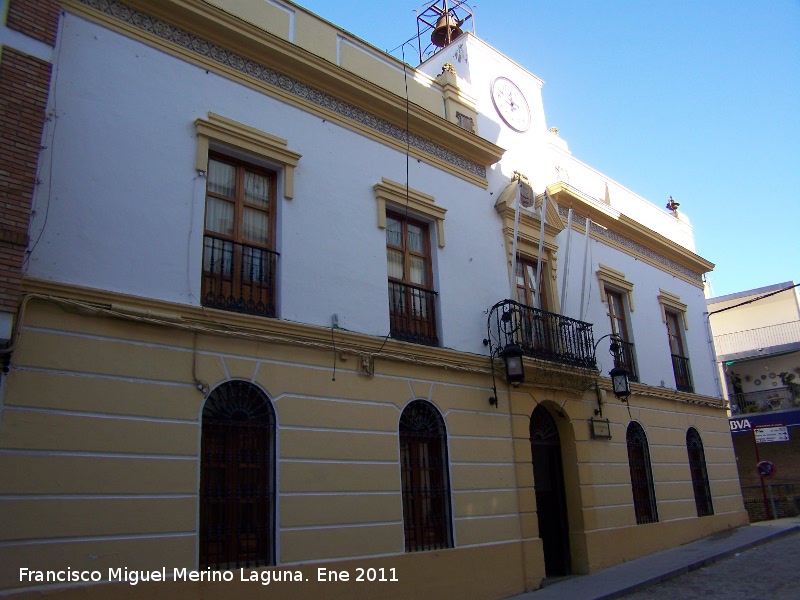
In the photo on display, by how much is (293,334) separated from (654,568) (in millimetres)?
7027

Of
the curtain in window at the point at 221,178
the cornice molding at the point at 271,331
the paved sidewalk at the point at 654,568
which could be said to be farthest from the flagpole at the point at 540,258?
the curtain in window at the point at 221,178

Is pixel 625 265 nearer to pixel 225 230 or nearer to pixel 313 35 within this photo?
pixel 313 35

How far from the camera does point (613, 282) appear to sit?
14.3m

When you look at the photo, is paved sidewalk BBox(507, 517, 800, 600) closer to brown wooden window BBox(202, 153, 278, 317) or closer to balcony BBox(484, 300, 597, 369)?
balcony BBox(484, 300, 597, 369)

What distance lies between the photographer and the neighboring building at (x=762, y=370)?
22.6 metres

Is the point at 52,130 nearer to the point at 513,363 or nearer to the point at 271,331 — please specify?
the point at 271,331

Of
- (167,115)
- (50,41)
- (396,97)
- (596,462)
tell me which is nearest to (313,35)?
(396,97)

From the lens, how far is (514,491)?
33.1 ft

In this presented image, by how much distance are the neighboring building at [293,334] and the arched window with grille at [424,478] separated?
36 mm

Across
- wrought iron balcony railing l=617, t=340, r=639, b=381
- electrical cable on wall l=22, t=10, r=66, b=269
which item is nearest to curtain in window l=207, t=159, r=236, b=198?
electrical cable on wall l=22, t=10, r=66, b=269

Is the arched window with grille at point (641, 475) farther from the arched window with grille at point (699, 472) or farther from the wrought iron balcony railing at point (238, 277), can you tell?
the wrought iron balcony railing at point (238, 277)

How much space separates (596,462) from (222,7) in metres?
9.10

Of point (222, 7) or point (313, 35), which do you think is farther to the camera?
point (313, 35)

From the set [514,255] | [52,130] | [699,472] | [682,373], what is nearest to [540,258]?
[514,255]
